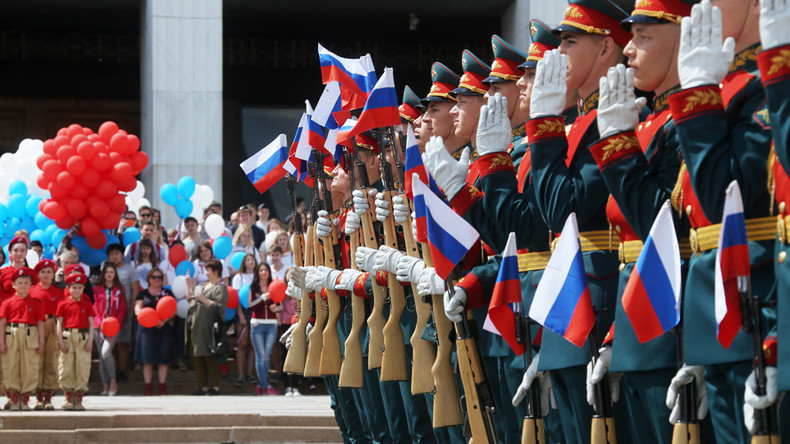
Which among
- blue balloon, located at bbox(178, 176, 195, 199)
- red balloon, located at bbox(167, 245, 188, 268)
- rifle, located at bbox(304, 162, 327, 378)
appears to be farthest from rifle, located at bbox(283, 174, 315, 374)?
blue balloon, located at bbox(178, 176, 195, 199)

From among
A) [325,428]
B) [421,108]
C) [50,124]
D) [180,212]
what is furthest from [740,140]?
[50,124]

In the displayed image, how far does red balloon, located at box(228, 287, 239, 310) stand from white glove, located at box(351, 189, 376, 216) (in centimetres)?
675

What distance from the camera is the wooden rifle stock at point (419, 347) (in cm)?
616

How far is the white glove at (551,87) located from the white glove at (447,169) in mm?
860

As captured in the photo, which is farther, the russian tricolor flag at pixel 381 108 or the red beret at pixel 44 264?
the red beret at pixel 44 264

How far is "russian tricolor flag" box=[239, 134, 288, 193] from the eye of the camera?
29.2 feet

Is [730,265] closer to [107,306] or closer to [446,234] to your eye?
[446,234]

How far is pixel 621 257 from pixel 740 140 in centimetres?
81

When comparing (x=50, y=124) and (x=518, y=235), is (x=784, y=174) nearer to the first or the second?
(x=518, y=235)

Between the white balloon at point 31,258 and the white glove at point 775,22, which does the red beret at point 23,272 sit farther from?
the white glove at point 775,22

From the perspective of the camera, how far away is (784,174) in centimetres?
317

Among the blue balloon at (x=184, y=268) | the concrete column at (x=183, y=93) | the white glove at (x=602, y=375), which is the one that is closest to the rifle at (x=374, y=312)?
the white glove at (x=602, y=375)

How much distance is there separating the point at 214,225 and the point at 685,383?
444 inches

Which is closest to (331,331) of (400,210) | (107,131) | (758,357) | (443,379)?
(400,210)
